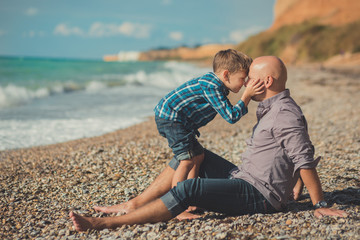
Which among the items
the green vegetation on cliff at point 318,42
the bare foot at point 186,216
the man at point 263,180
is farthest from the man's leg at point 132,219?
the green vegetation on cliff at point 318,42

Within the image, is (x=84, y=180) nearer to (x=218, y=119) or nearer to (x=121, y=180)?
(x=121, y=180)

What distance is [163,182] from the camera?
358cm

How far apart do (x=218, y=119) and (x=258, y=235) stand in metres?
7.04

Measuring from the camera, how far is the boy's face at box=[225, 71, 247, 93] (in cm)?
324

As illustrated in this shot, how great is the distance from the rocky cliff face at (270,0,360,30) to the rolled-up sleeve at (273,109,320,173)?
44131 mm

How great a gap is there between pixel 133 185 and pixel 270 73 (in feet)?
7.64

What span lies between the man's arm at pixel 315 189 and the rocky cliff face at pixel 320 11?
145ft

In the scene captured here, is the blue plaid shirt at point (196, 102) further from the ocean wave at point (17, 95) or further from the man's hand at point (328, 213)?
the ocean wave at point (17, 95)

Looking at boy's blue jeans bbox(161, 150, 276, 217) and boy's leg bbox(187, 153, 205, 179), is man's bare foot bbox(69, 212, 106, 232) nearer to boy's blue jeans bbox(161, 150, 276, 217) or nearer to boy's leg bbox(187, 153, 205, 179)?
boy's blue jeans bbox(161, 150, 276, 217)

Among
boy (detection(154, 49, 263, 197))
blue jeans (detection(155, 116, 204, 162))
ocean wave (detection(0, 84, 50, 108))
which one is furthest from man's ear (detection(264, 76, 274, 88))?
ocean wave (detection(0, 84, 50, 108))

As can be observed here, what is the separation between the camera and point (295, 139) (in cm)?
274

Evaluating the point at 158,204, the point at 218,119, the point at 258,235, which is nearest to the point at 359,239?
the point at 258,235

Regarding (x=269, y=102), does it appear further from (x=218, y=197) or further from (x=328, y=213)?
(x=328, y=213)

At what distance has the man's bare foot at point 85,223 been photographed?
2.91 metres
